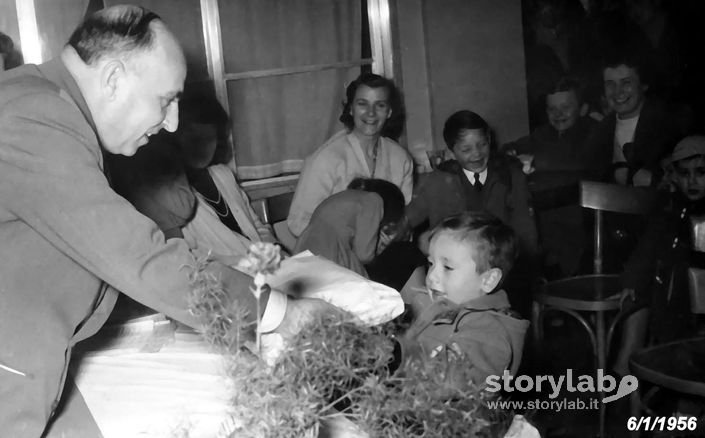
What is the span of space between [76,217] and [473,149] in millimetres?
2087

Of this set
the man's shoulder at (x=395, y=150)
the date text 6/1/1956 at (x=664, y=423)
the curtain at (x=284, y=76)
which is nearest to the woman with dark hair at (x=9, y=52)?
the curtain at (x=284, y=76)

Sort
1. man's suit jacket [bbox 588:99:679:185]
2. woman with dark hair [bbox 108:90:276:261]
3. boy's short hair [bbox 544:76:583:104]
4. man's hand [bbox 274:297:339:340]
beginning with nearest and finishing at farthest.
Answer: man's hand [bbox 274:297:339:340] < woman with dark hair [bbox 108:90:276:261] < man's suit jacket [bbox 588:99:679:185] < boy's short hair [bbox 544:76:583:104]

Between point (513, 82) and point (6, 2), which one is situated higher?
point (6, 2)

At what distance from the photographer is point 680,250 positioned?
7.36 ft

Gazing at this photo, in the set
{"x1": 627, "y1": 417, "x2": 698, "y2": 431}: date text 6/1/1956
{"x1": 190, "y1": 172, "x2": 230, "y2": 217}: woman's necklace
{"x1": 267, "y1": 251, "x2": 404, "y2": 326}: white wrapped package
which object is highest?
{"x1": 267, "y1": 251, "x2": 404, "y2": 326}: white wrapped package

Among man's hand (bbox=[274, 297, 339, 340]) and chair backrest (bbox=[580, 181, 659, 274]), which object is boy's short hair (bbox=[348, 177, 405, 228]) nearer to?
chair backrest (bbox=[580, 181, 659, 274])

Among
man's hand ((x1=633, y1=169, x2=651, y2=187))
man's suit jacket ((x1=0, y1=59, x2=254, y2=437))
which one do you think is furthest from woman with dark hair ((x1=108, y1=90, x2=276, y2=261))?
man's hand ((x1=633, y1=169, x2=651, y2=187))

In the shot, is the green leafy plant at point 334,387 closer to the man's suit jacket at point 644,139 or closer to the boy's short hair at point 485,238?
the boy's short hair at point 485,238

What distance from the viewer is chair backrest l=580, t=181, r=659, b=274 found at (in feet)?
7.44

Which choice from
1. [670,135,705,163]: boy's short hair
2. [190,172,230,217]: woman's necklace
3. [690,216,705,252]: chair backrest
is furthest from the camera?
[190,172,230,217]: woman's necklace

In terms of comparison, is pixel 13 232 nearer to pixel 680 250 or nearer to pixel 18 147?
pixel 18 147

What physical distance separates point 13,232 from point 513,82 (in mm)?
3073

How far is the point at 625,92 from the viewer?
3.20 metres

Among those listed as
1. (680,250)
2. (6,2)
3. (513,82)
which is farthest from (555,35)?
(6,2)
